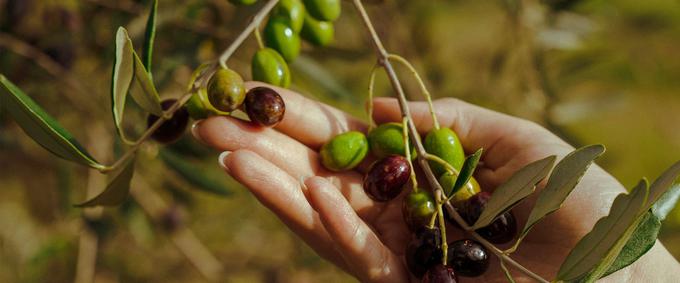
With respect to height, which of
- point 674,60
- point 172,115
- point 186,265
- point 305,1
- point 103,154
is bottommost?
point 186,265

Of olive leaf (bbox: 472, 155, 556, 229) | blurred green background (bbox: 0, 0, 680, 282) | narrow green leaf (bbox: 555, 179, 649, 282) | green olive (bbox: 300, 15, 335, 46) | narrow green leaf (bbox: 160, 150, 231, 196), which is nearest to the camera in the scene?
narrow green leaf (bbox: 555, 179, 649, 282)

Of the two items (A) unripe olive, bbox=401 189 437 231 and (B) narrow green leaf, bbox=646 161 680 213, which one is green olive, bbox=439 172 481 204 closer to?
(A) unripe olive, bbox=401 189 437 231

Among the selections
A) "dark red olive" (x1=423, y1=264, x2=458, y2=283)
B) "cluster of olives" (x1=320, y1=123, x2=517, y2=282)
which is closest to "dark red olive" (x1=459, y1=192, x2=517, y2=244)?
"cluster of olives" (x1=320, y1=123, x2=517, y2=282)

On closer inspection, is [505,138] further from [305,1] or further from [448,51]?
[448,51]

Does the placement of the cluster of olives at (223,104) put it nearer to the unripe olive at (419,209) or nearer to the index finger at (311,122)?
the index finger at (311,122)

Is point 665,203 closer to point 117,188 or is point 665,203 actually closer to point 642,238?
point 642,238

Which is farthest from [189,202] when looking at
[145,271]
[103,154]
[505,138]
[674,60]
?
[674,60]

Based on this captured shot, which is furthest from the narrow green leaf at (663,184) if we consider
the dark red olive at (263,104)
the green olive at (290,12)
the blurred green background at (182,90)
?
the blurred green background at (182,90)
